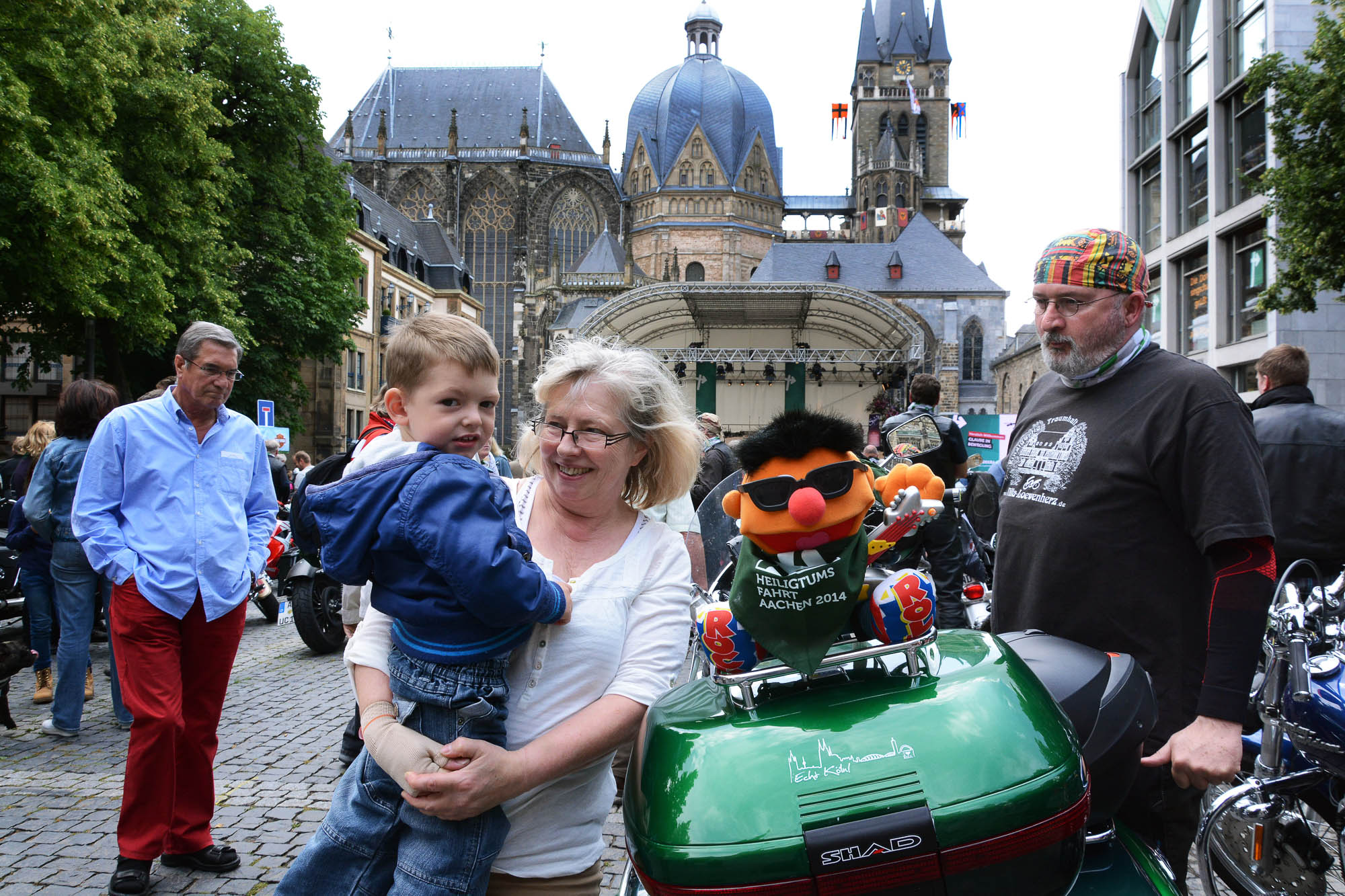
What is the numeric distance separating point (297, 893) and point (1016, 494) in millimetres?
1719

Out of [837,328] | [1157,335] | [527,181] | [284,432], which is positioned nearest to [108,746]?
[284,432]

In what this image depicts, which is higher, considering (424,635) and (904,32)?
(904,32)

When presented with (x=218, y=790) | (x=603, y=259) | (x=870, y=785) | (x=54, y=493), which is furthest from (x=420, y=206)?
(x=870, y=785)

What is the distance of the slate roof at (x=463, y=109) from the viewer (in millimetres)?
62781

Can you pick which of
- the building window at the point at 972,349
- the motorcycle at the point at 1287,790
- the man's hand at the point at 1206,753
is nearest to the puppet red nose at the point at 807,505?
the man's hand at the point at 1206,753

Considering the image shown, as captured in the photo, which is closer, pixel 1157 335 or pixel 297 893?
pixel 297 893

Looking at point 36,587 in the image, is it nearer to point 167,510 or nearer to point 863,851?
point 167,510

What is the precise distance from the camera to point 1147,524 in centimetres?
199

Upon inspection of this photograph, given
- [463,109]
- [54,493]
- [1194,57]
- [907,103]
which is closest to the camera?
[54,493]

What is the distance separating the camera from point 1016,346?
49281 millimetres

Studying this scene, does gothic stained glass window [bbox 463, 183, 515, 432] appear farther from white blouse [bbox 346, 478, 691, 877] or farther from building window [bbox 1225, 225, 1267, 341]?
white blouse [bbox 346, 478, 691, 877]

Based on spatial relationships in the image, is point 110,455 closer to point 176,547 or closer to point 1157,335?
point 176,547

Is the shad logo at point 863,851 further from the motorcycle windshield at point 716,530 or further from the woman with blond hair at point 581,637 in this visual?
the motorcycle windshield at point 716,530

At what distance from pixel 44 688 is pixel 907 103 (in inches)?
2767
